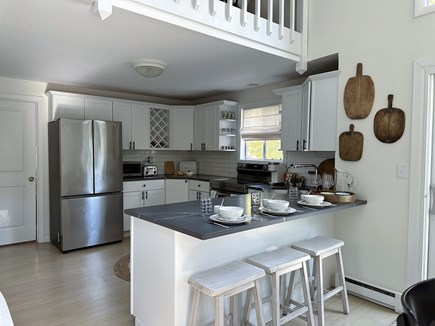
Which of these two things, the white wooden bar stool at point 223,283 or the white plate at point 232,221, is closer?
the white wooden bar stool at point 223,283

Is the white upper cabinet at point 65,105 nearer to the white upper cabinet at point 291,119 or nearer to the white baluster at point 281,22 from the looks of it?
the white upper cabinet at point 291,119

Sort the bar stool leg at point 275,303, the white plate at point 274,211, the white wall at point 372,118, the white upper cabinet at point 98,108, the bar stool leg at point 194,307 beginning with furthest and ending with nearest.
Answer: the white upper cabinet at point 98,108 < the white wall at point 372,118 < the white plate at point 274,211 < the bar stool leg at point 275,303 < the bar stool leg at point 194,307

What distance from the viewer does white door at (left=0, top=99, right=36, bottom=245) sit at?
4.45m

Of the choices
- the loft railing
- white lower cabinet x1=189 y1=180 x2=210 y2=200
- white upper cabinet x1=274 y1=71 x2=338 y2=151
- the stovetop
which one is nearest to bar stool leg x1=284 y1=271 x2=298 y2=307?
white upper cabinet x1=274 y1=71 x2=338 y2=151

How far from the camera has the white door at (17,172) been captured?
14.6 feet

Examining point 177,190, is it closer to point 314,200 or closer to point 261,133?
point 261,133

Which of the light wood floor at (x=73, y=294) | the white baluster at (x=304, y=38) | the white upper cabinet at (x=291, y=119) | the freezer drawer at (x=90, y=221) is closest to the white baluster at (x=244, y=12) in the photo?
the white baluster at (x=304, y=38)

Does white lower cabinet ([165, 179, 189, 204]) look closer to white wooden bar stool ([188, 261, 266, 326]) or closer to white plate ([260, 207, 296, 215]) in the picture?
white plate ([260, 207, 296, 215])

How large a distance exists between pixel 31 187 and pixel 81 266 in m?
1.75

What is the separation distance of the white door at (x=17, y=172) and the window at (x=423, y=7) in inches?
193

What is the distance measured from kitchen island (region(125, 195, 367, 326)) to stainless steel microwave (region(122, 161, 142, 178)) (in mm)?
2951

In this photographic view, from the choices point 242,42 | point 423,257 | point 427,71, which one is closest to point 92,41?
point 242,42

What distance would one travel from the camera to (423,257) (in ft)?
8.57

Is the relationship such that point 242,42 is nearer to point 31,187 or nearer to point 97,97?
point 97,97
